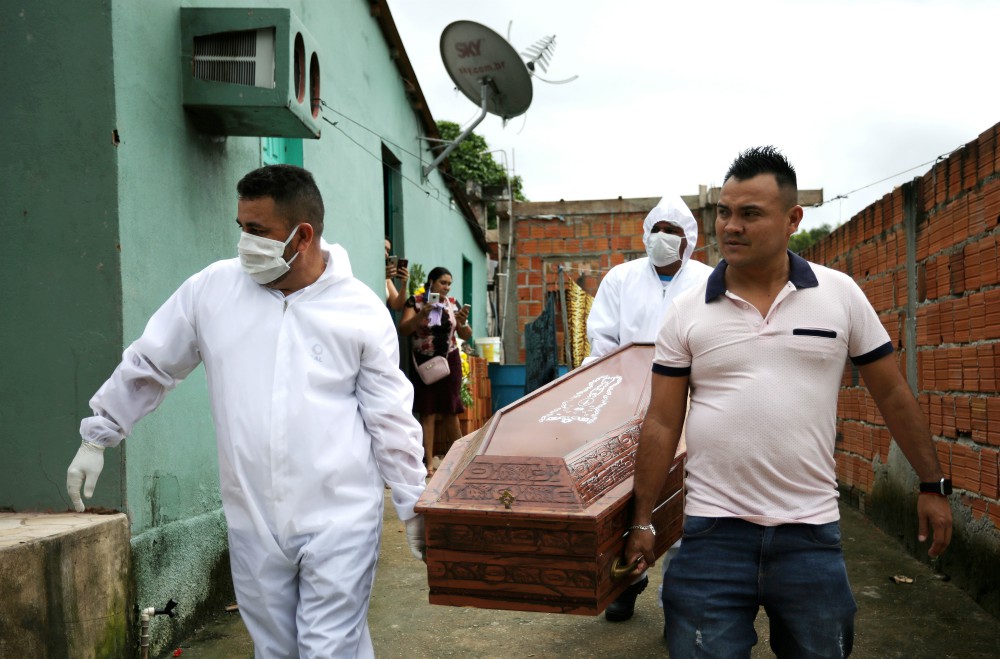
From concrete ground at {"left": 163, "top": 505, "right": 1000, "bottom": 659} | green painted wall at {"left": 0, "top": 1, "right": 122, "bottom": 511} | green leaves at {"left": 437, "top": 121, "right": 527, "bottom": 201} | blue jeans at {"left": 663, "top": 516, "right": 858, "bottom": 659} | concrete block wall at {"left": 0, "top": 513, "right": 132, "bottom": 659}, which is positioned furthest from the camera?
green leaves at {"left": 437, "top": 121, "right": 527, "bottom": 201}

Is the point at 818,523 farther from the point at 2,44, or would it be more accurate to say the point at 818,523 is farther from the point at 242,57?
the point at 2,44

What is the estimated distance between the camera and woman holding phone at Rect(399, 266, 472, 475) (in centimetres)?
813

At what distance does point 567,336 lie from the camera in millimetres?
10422

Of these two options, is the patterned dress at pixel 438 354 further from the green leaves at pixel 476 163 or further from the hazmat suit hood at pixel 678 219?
the green leaves at pixel 476 163

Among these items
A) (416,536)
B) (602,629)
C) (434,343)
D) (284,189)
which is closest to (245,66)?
(284,189)

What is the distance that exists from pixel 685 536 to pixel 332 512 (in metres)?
1.01

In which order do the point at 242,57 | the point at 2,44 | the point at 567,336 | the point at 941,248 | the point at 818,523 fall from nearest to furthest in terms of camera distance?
the point at 818,523 → the point at 2,44 → the point at 242,57 → the point at 941,248 → the point at 567,336

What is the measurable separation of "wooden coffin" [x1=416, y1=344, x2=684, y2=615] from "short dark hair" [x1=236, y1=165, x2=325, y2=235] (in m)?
0.91

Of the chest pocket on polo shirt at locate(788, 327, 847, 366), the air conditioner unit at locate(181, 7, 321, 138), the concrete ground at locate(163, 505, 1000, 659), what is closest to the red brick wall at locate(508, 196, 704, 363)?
the concrete ground at locate(163, 505, 1000, 659)

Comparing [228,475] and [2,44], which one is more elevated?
[2,44]

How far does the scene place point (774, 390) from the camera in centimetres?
240

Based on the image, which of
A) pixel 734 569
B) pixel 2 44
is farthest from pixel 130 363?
pixel 734 569

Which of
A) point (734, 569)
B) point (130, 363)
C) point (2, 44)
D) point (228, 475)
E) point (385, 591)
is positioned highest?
point (2, 44)

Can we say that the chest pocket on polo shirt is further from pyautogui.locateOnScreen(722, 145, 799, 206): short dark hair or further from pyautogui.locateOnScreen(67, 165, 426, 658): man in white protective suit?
pyautogui.locateOnScreen(67, 165, 426, 658): man in white protective suit
